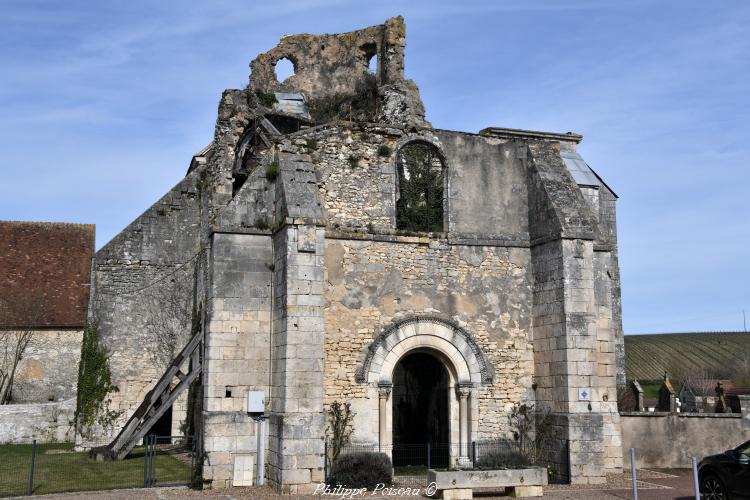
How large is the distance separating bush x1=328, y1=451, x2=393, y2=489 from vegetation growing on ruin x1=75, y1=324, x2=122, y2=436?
9.18 meters

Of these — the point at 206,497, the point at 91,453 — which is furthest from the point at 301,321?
the point at 91,453

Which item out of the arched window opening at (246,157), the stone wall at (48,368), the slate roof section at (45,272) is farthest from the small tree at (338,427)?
the slate roof section at (45,272)

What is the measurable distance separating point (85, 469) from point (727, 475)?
1218cm

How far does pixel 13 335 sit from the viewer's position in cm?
2445

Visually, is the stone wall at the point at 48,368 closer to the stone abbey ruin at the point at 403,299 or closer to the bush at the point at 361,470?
the stone abbey ruin at the point at 403,299

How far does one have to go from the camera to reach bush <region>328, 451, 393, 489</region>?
489 inches

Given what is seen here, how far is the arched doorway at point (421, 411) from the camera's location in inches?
596

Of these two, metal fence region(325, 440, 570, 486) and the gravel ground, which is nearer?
the gravel ground

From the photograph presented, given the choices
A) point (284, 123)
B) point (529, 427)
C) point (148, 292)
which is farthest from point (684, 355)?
point (529, 427)

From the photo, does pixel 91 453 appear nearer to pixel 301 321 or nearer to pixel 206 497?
pixel 206 497

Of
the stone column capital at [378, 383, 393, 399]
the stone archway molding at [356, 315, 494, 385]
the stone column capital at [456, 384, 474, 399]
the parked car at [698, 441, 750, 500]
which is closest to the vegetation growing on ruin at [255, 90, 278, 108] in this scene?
the stone archway molding at [356, 315, 494, 385]

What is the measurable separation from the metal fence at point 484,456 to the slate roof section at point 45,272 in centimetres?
1507

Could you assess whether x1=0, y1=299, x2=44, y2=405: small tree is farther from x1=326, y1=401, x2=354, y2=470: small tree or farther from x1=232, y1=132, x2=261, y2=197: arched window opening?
x1=326, y1=401, x2=354, y2=470: small tree

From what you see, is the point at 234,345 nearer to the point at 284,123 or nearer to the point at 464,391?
the point at 464,391
